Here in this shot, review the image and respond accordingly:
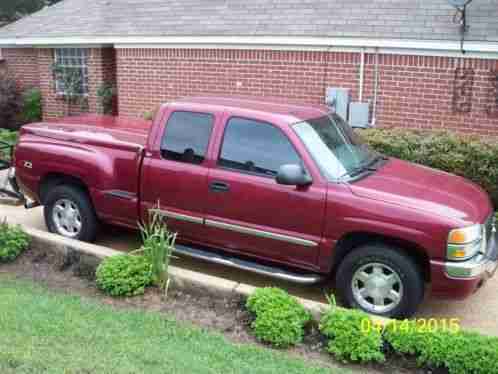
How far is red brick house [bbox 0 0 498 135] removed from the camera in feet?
30.3

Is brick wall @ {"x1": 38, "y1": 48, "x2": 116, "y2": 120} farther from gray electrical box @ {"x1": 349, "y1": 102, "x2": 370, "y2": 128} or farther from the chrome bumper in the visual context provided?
the chrome bumper

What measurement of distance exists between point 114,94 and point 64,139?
6.90m

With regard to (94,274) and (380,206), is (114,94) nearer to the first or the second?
(94,274)

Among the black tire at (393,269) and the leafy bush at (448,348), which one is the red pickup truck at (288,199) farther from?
the leafy bush at (448,348)

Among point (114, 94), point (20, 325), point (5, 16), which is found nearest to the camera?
point (20, 325)

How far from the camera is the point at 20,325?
13.6 feet

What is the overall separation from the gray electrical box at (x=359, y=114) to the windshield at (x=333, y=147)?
14.0 feet

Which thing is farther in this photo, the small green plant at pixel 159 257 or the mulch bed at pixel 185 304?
the small green plant at pixel 159 257

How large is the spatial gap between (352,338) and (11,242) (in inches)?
139

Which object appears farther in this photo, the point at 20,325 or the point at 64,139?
the point at 64,139

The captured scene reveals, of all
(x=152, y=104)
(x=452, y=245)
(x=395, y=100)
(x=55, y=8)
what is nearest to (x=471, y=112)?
(x=395, y=100)

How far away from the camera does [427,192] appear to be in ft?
15.9

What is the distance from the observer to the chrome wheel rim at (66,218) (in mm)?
6352

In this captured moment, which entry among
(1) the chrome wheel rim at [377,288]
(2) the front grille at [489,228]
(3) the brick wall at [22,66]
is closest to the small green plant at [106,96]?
(3) the brick wall at [22,66]
